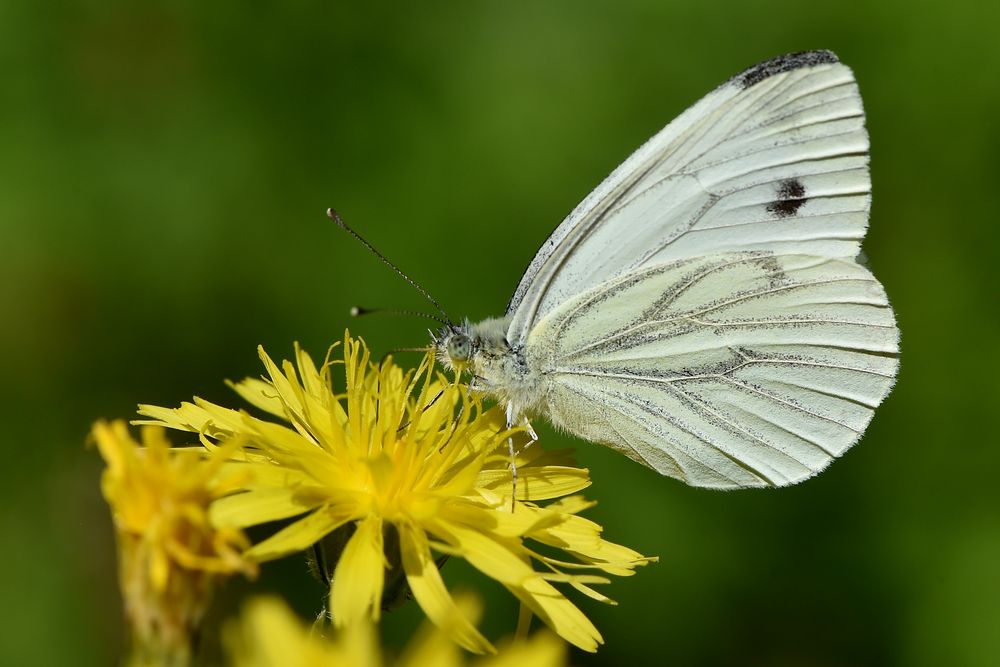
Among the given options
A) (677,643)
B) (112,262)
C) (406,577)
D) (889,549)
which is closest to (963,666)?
(889,549)

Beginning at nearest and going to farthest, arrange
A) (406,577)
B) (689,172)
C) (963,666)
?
1. (406,577)
2. (689,172)
3. (963,666)

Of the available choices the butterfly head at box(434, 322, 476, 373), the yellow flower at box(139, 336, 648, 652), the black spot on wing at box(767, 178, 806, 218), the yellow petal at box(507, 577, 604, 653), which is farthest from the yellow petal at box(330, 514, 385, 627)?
the black spot on wing at box(767, 178, 806, 218)

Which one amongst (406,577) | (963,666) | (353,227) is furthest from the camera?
(353,227)

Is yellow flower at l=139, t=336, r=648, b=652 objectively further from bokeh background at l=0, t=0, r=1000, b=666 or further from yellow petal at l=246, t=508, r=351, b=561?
bokeh background at l=0, t=0, r=1000, b=666

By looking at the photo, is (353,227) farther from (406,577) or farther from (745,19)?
(406,577)

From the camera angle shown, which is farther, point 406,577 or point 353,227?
point 353,227

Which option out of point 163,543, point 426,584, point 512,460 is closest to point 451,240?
point 512,460

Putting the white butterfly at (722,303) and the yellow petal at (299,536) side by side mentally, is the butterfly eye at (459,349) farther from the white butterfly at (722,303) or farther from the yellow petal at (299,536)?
the yellow petal at (299,536)
